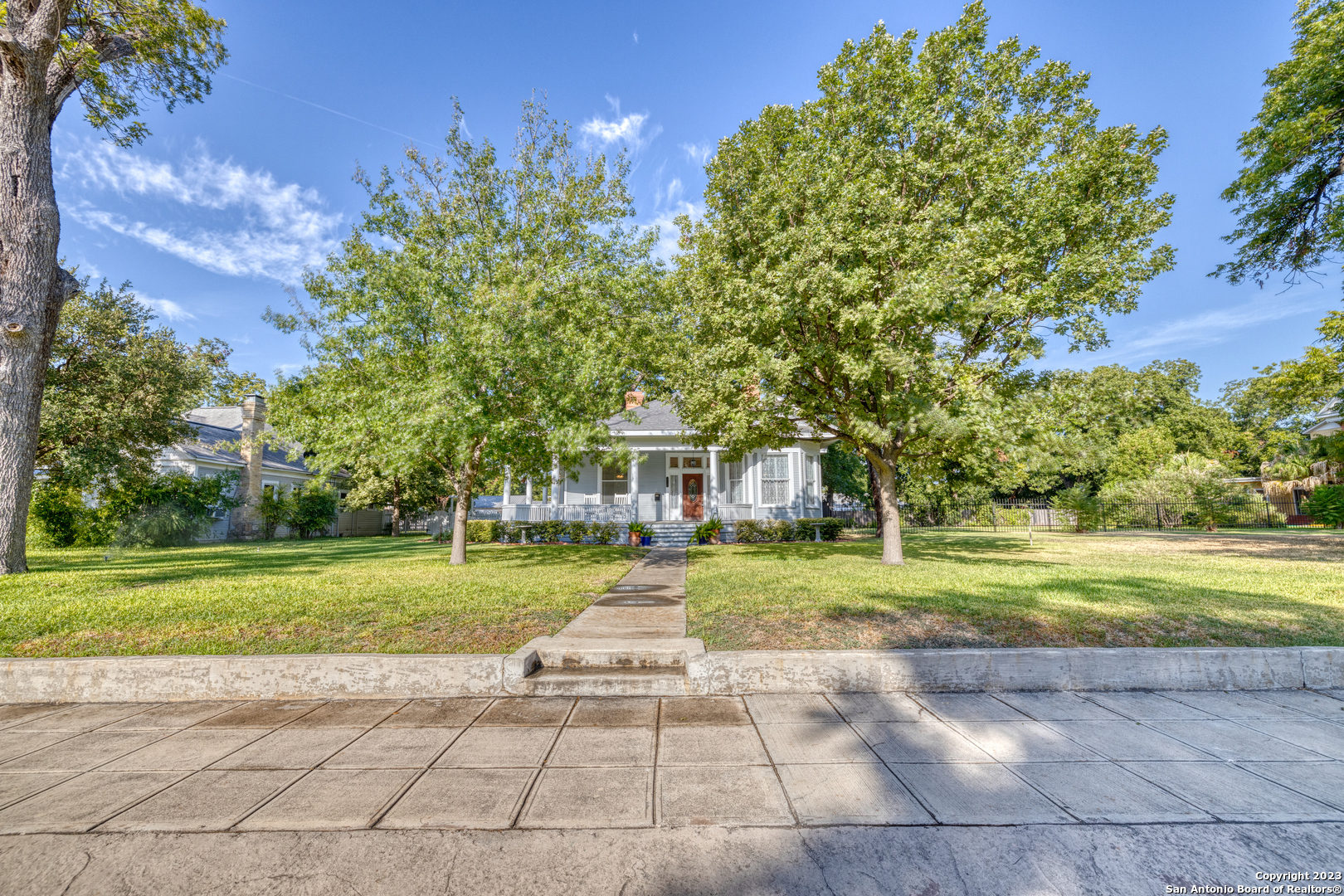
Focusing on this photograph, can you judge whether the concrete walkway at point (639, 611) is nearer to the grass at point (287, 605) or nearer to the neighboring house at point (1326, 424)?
the grass at point (287, 605)

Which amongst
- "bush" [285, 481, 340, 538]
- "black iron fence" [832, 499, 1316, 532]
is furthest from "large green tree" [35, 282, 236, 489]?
"black iron fence" [832, 499, 1316, 532]

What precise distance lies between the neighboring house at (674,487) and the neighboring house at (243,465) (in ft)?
32.3

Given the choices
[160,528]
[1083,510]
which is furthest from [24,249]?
[1083,510]

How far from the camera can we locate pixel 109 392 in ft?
48.0

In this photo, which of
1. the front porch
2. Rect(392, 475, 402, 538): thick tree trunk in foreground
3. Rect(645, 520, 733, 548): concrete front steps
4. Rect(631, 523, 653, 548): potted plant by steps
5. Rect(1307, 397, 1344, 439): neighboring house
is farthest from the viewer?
Rect(392, 475, 402, 538): thick tree trunk in foreground

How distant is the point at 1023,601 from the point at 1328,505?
26.0 metres

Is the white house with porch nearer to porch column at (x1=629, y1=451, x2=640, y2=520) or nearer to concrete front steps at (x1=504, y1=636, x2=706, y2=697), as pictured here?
porch column at (x1=629, y1=451, x2=640, y2=520)

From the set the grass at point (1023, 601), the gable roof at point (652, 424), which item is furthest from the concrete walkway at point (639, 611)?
the gable roof at point (652, 424)

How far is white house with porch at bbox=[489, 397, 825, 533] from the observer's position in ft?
61.8

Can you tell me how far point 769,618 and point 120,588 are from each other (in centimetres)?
939

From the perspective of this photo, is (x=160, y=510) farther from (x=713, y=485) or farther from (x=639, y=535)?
(x=713, y=485)

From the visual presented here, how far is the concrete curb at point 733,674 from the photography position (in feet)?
13.9

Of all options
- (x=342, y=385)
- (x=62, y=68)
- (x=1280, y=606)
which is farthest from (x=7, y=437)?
(x=1280, y=606)

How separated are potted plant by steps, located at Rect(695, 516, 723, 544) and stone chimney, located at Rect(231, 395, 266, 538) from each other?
17668mm
